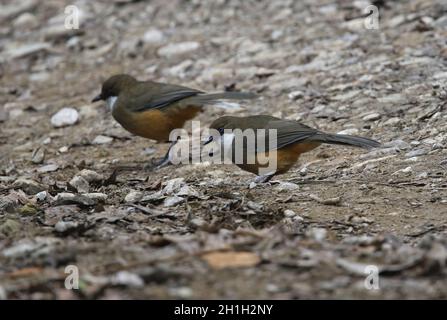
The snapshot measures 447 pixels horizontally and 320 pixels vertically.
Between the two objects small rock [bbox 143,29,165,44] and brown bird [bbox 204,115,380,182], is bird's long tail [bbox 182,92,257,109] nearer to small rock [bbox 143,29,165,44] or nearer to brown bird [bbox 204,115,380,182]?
brown bird [bbox 204,115,380,182]

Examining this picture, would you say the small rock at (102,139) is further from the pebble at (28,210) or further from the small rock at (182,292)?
the small rock at (182,292)

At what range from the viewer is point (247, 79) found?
917 centimetres

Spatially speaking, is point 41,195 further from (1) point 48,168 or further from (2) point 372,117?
(2) point 372,117

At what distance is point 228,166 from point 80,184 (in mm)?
1331

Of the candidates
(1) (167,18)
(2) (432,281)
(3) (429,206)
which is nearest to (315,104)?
(3) (429,206)

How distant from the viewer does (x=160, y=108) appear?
7926mm

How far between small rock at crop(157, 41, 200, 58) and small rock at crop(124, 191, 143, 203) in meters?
4.03

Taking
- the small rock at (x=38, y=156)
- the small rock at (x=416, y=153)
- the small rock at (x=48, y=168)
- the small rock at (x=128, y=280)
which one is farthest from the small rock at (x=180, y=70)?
the small rock at (x=128, y=280)

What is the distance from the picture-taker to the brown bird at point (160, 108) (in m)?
7.81

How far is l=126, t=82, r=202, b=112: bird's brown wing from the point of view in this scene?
25.8 feet

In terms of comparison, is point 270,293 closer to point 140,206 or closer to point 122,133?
point 140,206

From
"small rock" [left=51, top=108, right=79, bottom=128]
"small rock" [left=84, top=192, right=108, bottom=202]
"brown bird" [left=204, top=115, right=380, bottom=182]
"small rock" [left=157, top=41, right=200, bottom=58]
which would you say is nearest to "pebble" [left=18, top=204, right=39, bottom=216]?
"small rock" [left=84, top=192, right=108, bottom=202]

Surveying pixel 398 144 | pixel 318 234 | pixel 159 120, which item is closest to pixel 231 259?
pixel 318 234
